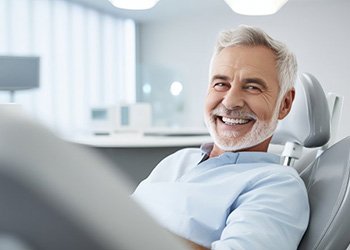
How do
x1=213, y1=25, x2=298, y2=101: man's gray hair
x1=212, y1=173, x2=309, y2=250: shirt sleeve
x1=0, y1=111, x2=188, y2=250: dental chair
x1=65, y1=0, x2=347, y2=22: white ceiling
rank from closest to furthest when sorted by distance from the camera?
x1=0, y1=111, x2=188, y2=250: dental chair
x1=212, y1=173, x2=309, y2=250: shirt sleeve
x1=213, y1=25, x2=298, y2=101: man's gray hair
x1=65, y1=0, x2=347, y2=22: white ceiling

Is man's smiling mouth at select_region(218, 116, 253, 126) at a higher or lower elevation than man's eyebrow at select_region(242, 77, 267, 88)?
lower

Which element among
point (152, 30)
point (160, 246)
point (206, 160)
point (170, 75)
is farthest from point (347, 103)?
point (160, 246)

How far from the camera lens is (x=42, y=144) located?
0.76 ft

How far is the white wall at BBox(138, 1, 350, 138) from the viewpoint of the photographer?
660 cm

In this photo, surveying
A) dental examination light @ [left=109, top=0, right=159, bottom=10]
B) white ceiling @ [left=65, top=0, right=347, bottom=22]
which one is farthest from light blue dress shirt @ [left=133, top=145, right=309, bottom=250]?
white ceiling @ [left=65, top=0, right=347, bottom=22]

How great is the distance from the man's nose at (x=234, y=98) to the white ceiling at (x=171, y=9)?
5.38m

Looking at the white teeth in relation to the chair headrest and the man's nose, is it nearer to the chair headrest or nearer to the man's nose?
the man's nose

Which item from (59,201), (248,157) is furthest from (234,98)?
(59,201)

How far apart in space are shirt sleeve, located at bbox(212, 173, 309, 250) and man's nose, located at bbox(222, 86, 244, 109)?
0.25m

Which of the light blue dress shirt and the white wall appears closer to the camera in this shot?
the light blue dress shirt

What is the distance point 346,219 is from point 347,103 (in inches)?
227

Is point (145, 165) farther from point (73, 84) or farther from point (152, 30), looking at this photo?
point (152, 30)

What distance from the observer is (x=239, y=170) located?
131 centimetres

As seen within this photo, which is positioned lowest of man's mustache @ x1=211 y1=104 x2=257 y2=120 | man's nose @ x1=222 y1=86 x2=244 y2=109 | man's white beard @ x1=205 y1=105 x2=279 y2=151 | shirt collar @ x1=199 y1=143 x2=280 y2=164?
shirt collar @ x1=199 y1=143 x2=280 y2=164
